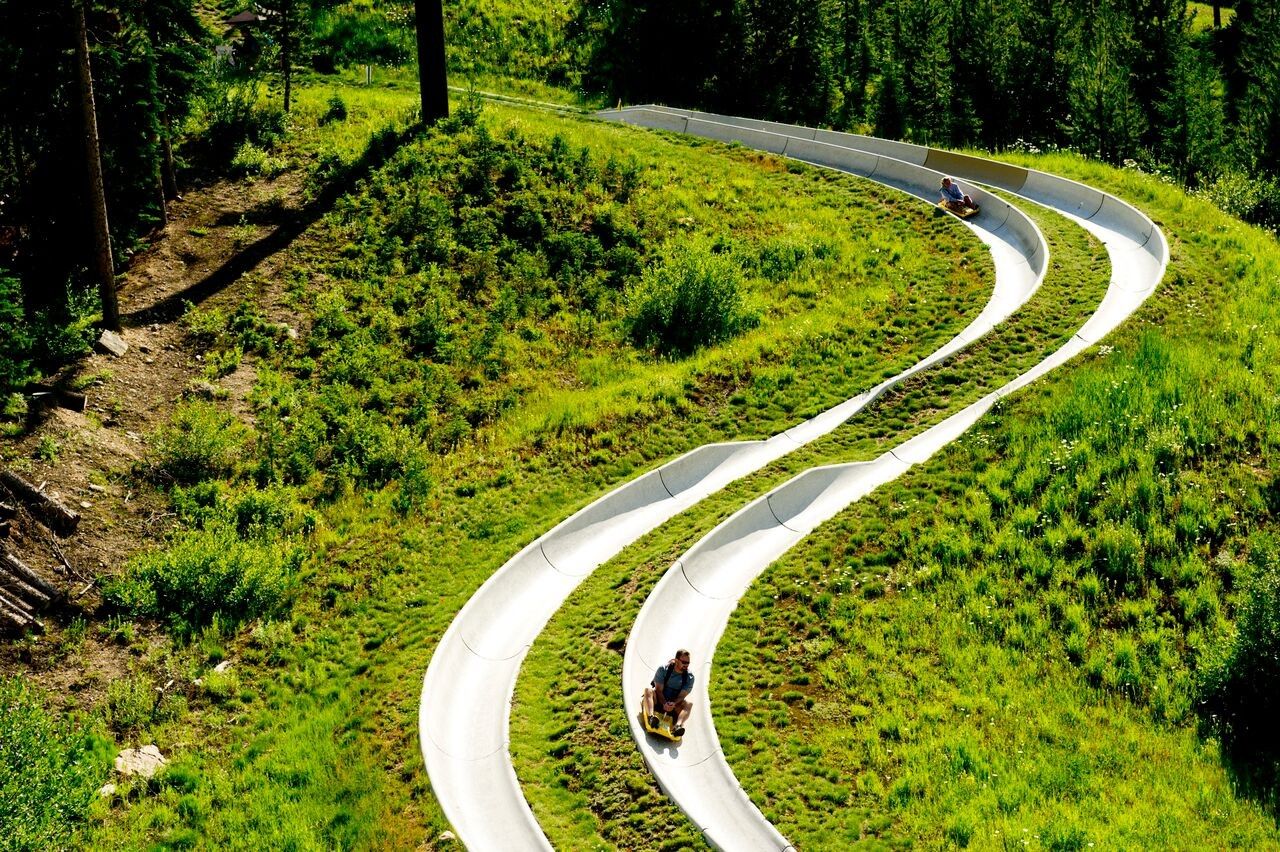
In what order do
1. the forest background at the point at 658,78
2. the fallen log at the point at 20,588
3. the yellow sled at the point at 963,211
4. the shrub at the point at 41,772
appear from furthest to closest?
the yellow sled at the point at 963,211 < the forest background at the point at 658,78 < the fallen log at the point at 20,588 < the shrub at the point at 41,772

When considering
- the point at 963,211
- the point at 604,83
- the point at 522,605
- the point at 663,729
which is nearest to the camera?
the point at 663,729

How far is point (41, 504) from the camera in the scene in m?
20.7

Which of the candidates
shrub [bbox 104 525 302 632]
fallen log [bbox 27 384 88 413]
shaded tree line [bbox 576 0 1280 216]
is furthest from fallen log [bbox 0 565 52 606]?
shaded tree line [bbox 576 0 1280 216]

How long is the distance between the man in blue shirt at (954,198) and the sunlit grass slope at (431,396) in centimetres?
100

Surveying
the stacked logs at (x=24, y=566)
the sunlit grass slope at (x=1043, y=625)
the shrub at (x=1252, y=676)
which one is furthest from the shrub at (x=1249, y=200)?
the stacked logs at (x=24, y=566)

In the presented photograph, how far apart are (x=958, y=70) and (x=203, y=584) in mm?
42061

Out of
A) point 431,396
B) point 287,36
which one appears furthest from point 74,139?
point 287,36

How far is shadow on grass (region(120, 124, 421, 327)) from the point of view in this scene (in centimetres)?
2823

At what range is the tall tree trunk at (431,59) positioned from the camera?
3556cm

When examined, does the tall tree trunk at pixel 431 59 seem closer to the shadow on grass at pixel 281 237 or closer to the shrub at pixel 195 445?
the shadow on grass at pixel 281 237

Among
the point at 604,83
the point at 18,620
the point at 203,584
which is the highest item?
the point at 604,83

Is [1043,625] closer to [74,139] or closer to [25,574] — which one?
[25,574]

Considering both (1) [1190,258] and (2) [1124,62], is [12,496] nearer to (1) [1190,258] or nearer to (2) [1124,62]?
(1) [1190,258]

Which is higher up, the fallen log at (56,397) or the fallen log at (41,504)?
the fallen log at (56,397)
